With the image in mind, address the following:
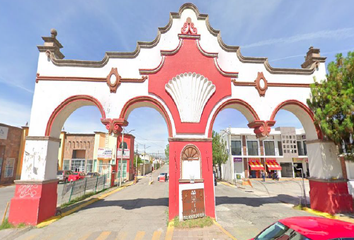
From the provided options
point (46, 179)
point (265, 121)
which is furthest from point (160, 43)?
point (46, 179)

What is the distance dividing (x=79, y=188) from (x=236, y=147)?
25237 millimetres

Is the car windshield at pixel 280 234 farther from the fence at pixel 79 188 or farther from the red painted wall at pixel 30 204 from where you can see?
the fence at pixel 79 188

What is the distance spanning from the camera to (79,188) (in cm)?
1377

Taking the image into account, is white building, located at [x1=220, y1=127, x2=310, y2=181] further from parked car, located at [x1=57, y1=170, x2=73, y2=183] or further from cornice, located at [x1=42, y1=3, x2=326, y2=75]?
parked car, located at [x1=57, y1=170, x2=73, y2=183]

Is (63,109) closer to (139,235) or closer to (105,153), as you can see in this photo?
(139,235)

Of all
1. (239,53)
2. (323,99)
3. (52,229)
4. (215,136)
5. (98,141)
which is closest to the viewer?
Answer: (52,229)

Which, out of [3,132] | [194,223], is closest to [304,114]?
[194,223]

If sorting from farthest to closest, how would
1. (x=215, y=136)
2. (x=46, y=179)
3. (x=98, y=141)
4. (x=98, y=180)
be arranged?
1. (x=215, y=136)
2. (x=98, y=141)
3. (x=98, y=180)
4. (x=46, y=179)

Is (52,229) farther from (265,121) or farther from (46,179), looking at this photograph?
(265,121)

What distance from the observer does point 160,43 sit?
32.7 ft

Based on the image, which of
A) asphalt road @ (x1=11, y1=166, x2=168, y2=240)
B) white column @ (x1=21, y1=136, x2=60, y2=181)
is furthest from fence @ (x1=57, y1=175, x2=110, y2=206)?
white column @ (x1=21, y1=136, x2=60, y2=181)

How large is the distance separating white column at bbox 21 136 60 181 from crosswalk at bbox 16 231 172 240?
245 centimetres

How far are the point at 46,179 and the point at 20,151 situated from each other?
23.4 metres

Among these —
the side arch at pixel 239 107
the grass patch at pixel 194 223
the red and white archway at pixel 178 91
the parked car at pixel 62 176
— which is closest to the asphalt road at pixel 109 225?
the grass patch at pixel 194 223
